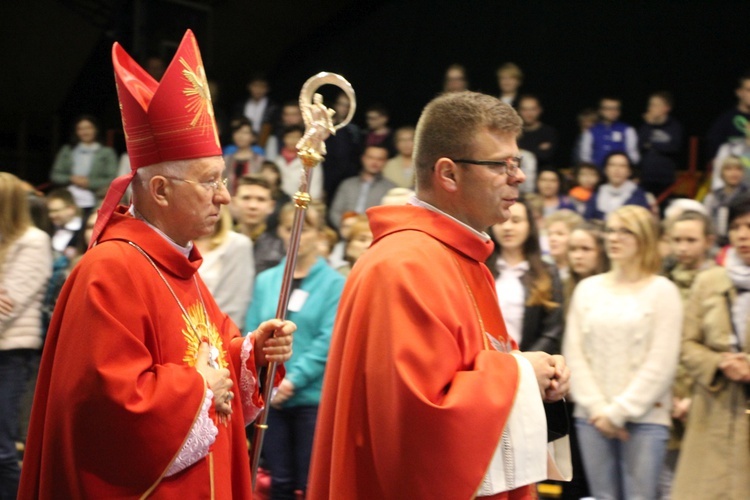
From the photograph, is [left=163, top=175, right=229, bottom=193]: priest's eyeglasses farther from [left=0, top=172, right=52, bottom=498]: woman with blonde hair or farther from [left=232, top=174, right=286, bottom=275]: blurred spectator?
[left=232, top=174, right=286, bottom=275]: blurred spectator

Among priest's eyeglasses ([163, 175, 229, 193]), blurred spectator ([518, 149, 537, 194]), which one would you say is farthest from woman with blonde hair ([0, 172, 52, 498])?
blurred spectator ([518, 149, 537, 194])

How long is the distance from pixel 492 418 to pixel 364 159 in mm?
6861

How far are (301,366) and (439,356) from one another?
286cm

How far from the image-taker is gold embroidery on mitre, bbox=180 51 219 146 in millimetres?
3686

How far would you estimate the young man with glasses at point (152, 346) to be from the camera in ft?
10.7

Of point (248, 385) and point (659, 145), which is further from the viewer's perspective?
point (659, 145)

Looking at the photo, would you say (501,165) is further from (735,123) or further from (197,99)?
(735,123)

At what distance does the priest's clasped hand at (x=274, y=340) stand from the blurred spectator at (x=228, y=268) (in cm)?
265

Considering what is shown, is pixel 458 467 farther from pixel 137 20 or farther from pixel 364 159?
pixel 137 20

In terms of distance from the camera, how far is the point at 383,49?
1627cm

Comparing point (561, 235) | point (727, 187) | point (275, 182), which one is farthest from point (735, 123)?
point (275, 182)

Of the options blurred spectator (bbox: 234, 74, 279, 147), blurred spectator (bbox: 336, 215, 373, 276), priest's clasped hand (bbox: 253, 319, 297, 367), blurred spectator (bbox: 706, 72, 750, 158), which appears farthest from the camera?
blurred spectator (bbox: 234, 74, 279, 147)

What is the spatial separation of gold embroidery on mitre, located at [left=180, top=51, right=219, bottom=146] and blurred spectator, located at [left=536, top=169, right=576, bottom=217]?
234 inches

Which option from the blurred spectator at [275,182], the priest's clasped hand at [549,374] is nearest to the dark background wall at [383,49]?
the blurred spectator at [275,182]
